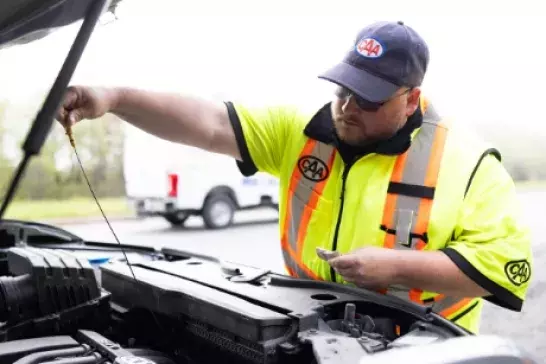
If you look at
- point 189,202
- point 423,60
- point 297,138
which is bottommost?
point 189,202

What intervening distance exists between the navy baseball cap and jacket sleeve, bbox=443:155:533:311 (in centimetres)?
32

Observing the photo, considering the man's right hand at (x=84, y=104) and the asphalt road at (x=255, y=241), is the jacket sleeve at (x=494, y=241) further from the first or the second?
the asphalt road at (x=255, y=241)

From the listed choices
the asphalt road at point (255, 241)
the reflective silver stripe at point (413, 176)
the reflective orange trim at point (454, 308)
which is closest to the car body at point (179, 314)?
the reflective silver stripe at point (413, 176)

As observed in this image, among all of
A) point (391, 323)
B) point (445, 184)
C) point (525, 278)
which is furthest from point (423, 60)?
point (391, 323)

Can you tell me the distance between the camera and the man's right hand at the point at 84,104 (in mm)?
1387

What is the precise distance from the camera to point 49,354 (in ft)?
4.04

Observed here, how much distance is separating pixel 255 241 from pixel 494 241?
453cm

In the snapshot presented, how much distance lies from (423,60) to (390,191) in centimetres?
39

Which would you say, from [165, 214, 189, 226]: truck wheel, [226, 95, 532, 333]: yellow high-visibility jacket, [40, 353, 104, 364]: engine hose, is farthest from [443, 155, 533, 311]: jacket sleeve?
[165, 214, 189, 226]: truck wheel

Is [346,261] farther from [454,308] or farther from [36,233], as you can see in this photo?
[36,233]

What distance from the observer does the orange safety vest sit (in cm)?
163

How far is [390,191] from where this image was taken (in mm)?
1669

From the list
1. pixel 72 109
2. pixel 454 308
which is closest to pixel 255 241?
pixel 454 308

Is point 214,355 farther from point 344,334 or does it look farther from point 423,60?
point 423,60
